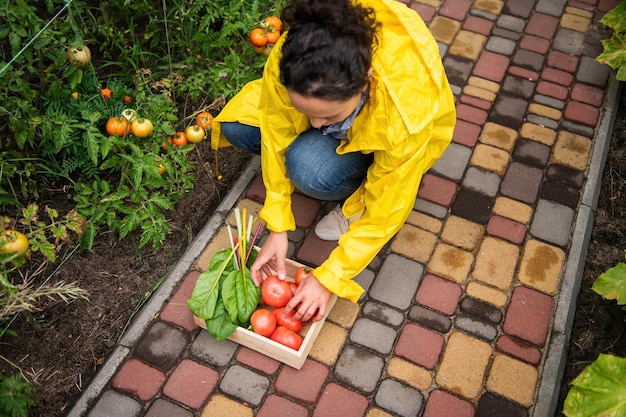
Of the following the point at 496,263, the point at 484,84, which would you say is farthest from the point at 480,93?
the point at 496,263

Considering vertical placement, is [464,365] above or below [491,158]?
below

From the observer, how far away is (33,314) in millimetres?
2855

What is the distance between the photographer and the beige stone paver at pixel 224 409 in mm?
2609

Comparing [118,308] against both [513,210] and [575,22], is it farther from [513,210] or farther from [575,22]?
[575,22]

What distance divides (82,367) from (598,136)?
3.22 m

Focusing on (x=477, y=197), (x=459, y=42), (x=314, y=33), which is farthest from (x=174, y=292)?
(x=459, y=42)

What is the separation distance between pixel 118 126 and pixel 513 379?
2.22 m

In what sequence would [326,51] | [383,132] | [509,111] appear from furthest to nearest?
[509,111] < [383,132] < [326,51]

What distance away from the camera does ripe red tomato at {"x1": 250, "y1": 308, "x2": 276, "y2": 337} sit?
2.63 meters

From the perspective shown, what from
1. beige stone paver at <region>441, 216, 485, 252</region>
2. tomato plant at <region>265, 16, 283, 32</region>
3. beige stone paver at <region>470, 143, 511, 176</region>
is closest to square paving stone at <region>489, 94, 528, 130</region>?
beige stone paver at <region>470, 143, 511, 176</region>

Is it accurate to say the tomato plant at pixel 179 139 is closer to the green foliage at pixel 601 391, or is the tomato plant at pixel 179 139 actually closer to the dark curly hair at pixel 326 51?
the dark curly hair at pixel 326 51

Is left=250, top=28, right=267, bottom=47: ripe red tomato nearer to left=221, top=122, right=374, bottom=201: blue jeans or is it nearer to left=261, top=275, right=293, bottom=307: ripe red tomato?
left=221, top=122, right=374, bottom=201: blue jeans

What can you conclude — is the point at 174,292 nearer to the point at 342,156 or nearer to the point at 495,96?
the point at 342,156

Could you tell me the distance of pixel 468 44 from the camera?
4.24 metres
